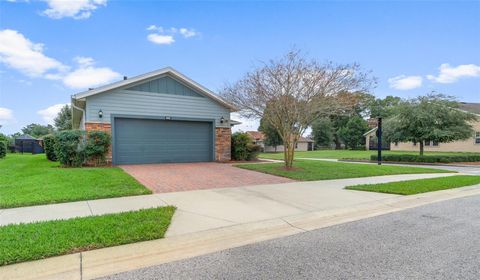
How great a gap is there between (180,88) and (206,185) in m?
7.48

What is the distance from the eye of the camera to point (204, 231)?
409 centimetres

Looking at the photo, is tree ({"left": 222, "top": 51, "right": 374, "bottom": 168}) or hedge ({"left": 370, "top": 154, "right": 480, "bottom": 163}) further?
hedge ({"left": 370, "top": 154, "right": 480, "bottom": 163})

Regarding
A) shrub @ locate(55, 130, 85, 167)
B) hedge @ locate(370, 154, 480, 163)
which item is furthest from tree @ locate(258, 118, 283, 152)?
shrub @ locate(55, 130, 85, 167)

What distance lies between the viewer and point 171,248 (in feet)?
11.4

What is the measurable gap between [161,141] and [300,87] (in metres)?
7.25

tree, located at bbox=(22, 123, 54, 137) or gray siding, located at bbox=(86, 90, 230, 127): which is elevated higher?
tree, located at bbox=(22, 123, 54, 137)

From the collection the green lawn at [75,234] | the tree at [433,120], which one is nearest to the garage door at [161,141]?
the green lawn at [75,234]

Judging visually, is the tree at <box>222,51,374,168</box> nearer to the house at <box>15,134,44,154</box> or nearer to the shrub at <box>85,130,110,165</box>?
the shrub at <box>85,130,110,165</box>

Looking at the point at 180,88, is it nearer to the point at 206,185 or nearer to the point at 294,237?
the point at 206,185

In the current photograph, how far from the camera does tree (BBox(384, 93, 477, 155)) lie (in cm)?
1905

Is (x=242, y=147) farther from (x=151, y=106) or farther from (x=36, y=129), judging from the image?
(x=36, y=129)

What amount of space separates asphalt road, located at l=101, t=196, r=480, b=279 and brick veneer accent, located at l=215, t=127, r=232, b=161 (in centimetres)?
1067

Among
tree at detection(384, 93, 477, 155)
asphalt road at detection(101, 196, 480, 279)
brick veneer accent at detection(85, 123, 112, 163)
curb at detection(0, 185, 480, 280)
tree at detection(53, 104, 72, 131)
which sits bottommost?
asphalt road at detection(101, 196, 480, 279)

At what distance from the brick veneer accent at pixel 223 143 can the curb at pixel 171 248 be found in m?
9.91
